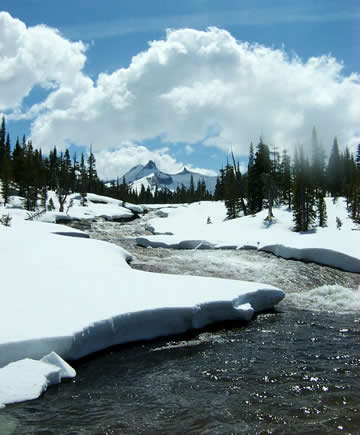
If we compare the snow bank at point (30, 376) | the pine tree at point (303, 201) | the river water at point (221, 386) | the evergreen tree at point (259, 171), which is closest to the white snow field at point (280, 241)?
the pine tree at point (303, 201)

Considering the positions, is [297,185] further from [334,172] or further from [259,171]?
[334,172]

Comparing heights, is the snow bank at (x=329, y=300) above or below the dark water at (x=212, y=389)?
above

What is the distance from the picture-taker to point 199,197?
335 ft

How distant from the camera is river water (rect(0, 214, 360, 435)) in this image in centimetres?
495

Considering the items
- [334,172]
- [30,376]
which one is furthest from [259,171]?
[30,376]

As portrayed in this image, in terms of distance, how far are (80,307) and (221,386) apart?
3757 millimetres

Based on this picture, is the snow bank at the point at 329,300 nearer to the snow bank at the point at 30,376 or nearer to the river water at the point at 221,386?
the river water at the point at 221,386

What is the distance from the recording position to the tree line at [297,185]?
116 ft


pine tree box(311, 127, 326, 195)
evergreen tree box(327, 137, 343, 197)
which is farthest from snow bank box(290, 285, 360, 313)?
evergreen tree box(327, 137, 343, 197)

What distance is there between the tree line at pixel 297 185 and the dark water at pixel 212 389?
88.4 ft

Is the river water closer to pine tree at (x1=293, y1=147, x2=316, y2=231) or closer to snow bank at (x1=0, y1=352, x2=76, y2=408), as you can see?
A: snow bank at (x1=0, y1=352, x2=76, y2=408)

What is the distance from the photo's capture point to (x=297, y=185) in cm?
3719

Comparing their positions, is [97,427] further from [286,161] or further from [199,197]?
[199,197]

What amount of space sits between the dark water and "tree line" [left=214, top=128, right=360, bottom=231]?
88.4 feet
